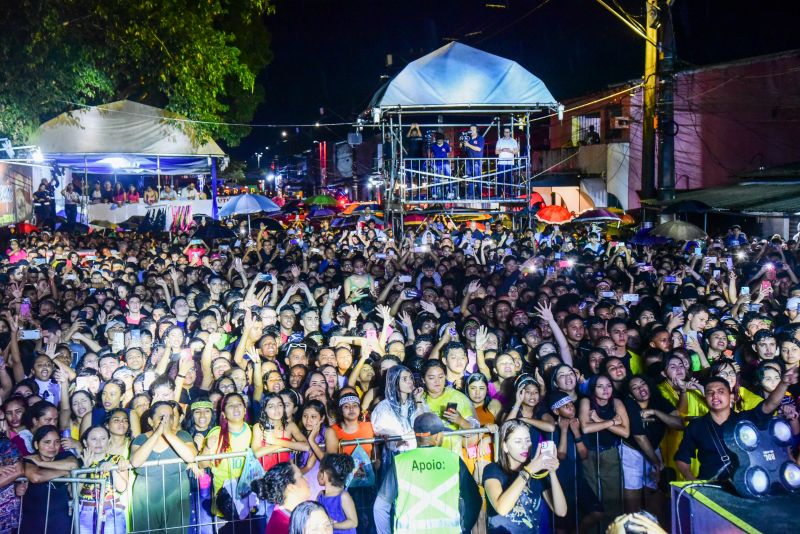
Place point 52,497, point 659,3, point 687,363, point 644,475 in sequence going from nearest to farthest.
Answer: point 52,497
point 644,475
point 687,363
point 659,3

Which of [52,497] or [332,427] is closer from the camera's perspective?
[52,497]

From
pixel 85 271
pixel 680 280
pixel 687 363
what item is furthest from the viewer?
pixel 85 271

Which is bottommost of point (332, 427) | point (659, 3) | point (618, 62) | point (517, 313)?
point (332, 427)

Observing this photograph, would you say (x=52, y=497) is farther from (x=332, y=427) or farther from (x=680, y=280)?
(x=680, y=280)

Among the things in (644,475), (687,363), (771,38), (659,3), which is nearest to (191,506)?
(644,475)

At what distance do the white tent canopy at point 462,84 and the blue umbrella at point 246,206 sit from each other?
4512 mm

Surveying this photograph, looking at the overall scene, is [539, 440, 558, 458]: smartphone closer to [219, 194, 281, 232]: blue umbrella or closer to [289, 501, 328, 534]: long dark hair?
[289, 501, 328, 534]: long dark hair

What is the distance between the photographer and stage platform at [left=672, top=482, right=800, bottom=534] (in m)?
3.47

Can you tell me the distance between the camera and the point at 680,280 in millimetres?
11500

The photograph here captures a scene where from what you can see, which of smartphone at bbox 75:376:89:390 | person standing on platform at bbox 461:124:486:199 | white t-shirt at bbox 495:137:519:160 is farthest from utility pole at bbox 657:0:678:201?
smartphone at bbox 75:376:89:390

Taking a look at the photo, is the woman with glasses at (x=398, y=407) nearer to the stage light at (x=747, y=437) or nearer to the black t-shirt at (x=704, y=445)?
the black t-shirt at (x=704, y=445)

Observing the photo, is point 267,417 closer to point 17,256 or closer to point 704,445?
point 704,445

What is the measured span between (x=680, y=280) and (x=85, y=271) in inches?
373

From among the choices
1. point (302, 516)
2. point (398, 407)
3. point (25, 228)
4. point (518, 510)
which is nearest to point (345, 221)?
point (25, 228)
